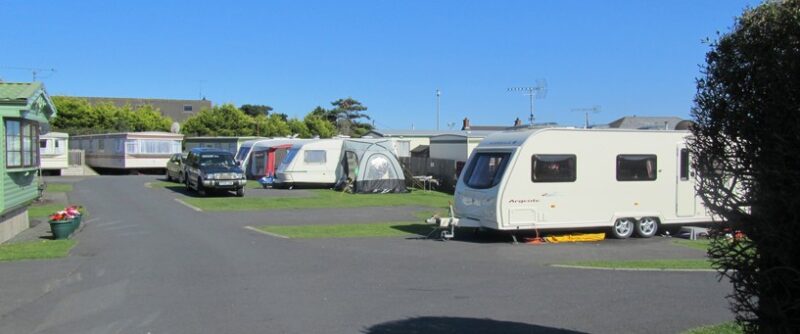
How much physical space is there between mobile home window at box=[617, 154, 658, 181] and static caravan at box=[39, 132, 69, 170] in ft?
107

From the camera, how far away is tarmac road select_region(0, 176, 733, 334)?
7035mm

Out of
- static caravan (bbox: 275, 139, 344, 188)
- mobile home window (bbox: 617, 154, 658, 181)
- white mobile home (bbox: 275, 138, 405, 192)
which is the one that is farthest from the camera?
static caravan (bbox: 275, 139, 344, 188)

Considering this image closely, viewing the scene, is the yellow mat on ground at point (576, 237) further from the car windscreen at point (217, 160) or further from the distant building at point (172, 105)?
the distant building at point (172, 105)

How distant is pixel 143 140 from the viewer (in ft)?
132

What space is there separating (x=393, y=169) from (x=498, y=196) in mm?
15465

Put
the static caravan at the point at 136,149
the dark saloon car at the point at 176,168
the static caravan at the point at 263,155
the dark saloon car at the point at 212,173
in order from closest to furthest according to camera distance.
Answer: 1. the dark saloon car at the point at 212,173
2. the dark saloon car at the point at 176,168
3. the static caravan at the point at 263,155
4. the static caravan at the point at 136,149

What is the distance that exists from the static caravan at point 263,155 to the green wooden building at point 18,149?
17.0 meters

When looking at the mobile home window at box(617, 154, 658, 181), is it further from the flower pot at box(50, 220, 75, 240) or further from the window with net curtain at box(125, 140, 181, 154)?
the window with net curtain at box(125, 140, 181, 154)

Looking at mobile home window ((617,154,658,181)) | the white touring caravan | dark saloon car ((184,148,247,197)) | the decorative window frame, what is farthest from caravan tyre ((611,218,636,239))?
dark saloon car ((184,148,247,197))

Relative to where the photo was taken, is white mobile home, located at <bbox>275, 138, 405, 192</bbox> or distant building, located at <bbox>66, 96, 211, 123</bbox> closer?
white mobile home, located at <bbox>275, 138, 405, 192</bbox>

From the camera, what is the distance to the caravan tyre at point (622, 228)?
1527cm

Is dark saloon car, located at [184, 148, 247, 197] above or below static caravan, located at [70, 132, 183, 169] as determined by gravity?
below

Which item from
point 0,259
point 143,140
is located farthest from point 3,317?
point 143,140

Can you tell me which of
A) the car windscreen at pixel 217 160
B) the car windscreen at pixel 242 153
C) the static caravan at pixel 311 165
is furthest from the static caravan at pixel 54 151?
the car windscreen at pixel 217 160
